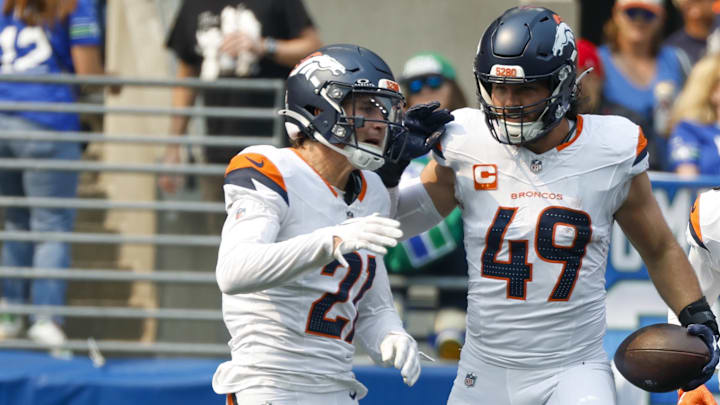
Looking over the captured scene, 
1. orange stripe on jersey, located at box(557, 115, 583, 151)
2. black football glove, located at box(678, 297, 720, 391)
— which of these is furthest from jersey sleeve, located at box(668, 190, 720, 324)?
orange stripe on jersey, located at box(557, 115, 583, 151)

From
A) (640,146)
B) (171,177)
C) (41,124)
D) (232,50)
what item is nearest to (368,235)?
(640,146)

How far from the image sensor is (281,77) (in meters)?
6.57

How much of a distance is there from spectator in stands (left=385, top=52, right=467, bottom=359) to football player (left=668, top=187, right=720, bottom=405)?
6.02 feet

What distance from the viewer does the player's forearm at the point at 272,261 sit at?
331 cm

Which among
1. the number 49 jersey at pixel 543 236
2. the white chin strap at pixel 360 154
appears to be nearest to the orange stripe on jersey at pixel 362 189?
the white chin strap at pixel 360 154

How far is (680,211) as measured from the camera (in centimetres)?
580

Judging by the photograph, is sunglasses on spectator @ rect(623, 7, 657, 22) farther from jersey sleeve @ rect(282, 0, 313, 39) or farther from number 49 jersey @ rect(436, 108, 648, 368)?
number 49 jersey @ rect(436, 108, 648, 368)

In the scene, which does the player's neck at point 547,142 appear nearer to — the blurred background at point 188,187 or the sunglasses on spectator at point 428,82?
the blurred background at point 188,187

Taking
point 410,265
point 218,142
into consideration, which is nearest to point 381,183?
point 410,265

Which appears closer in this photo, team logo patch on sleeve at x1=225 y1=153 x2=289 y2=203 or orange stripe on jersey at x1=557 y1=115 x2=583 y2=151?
team logo patch on sleeve at x1=225 y1=153 x2=289 y2=203

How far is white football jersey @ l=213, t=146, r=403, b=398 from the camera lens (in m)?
3.65

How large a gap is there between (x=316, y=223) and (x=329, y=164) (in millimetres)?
230

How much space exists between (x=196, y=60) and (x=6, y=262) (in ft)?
5.23

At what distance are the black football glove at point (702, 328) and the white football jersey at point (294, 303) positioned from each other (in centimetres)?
101
